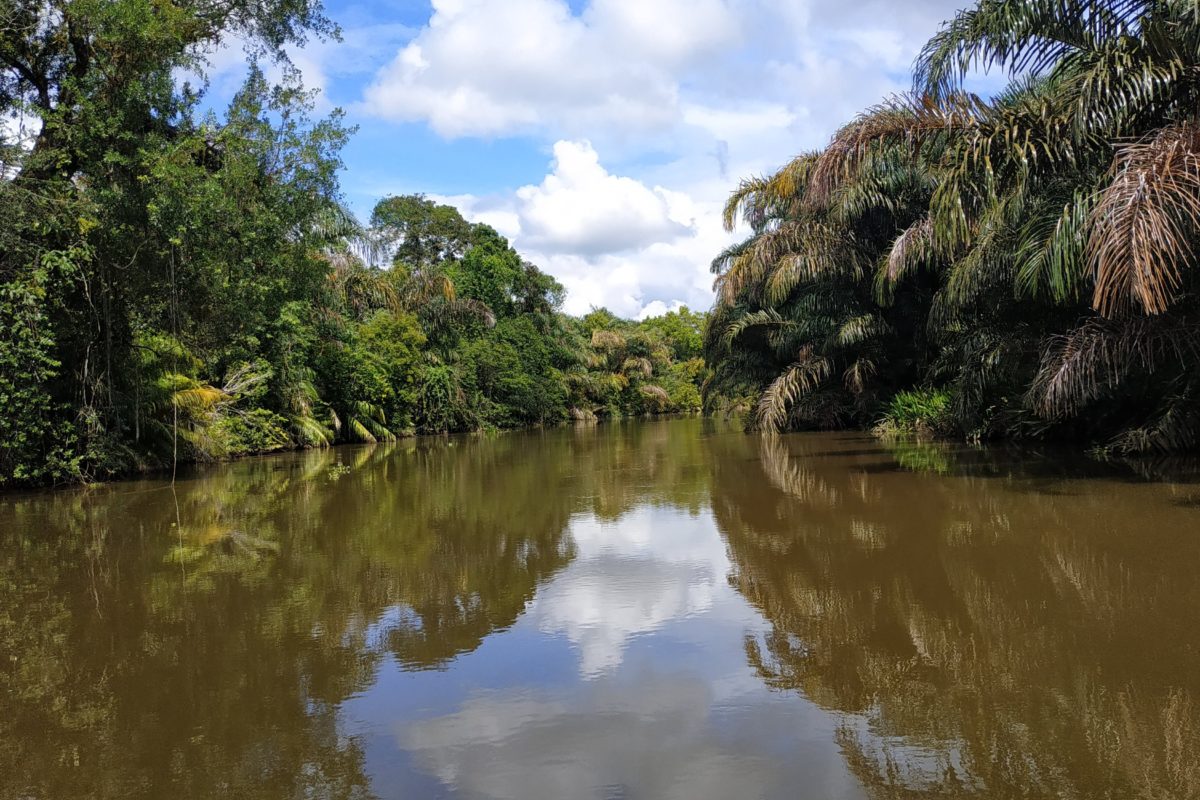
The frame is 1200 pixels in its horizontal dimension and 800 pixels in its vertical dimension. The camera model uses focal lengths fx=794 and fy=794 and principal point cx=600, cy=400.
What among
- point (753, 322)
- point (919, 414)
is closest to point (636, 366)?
point (753, 322)

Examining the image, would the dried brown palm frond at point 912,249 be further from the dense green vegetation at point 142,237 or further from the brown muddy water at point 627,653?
the dense green vegetation at point 142,237

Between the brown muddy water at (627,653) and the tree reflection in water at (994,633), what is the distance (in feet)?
0.06

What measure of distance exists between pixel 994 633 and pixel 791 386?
56.7 feet

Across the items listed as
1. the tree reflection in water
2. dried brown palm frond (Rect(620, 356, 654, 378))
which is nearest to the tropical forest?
the tree reflection in water

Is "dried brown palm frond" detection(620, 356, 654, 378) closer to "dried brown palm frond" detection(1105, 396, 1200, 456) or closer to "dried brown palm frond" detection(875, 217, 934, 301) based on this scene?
"dried brown palm frond" detection(875, 217, 934, 301)

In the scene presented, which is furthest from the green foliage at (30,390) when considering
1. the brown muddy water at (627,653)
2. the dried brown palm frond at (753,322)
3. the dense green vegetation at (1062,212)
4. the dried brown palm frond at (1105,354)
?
the dried brown palm frond at (753,322)

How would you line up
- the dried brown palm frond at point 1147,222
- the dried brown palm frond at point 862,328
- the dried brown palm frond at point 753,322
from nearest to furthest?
the dried brown palm frond at point 1147,222 < the dried brown palm frond at point 862,328 < the dried brown palm frond at point 753,322

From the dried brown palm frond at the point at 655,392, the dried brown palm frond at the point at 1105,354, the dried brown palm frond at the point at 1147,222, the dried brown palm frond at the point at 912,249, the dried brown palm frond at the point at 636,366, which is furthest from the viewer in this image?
the dried brown palm frond at the point at 655,392

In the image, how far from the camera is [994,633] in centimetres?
387

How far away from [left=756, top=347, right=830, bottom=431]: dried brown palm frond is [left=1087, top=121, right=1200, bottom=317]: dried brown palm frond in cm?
1327

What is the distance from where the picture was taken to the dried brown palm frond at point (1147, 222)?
21.9ft

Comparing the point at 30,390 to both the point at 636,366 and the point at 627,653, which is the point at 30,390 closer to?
the point at 627,653

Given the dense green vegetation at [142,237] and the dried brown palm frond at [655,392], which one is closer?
the dense green vegetation at [142,237]

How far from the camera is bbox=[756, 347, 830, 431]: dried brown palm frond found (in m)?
20.7
